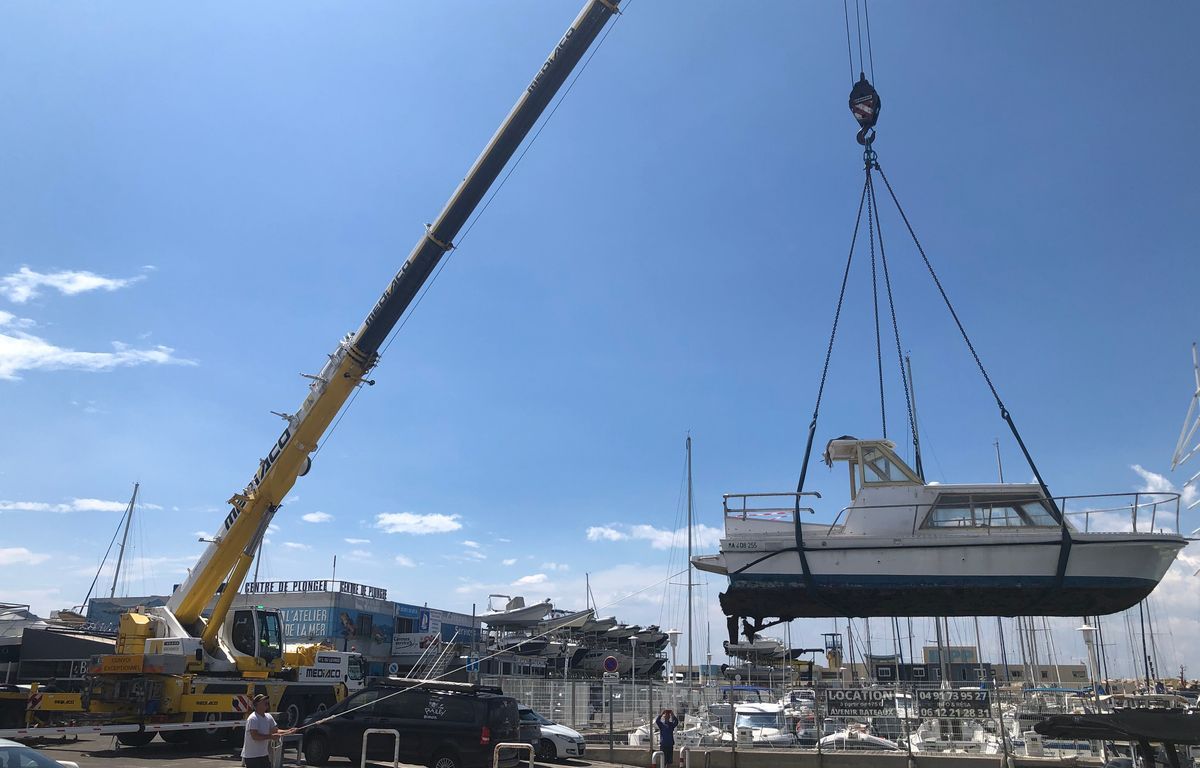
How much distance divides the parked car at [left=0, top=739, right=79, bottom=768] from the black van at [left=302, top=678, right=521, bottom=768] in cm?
753

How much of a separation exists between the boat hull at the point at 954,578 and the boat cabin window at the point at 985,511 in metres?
0.44

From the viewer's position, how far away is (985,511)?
14.1 metres

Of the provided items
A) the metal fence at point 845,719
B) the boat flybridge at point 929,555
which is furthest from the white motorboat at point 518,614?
the boat flybridge at point 929,555

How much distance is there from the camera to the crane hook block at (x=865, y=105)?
14.8 meters

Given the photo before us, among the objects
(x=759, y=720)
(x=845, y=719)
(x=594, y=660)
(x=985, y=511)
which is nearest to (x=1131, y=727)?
(x=985, y=511)

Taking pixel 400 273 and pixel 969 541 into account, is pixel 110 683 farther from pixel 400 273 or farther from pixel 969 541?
pixel 969 541

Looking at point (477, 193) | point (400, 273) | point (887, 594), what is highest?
point (477, 193)

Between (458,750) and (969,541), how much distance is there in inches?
383

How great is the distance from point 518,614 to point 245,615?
34159mm

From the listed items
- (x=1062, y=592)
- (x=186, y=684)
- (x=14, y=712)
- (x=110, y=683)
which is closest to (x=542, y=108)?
(x=1062, y=592)

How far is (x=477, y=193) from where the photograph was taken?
1953 cm

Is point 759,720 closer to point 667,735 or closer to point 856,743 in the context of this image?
point 856,743

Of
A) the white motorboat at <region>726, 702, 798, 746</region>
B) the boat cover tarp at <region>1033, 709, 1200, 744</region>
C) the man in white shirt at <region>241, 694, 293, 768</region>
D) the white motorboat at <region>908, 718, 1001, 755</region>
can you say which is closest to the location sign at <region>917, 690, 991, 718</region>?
the white motorboat at <region>908, 718, 1001, 755</region>

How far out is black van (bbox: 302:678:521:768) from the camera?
1538 centimetres
